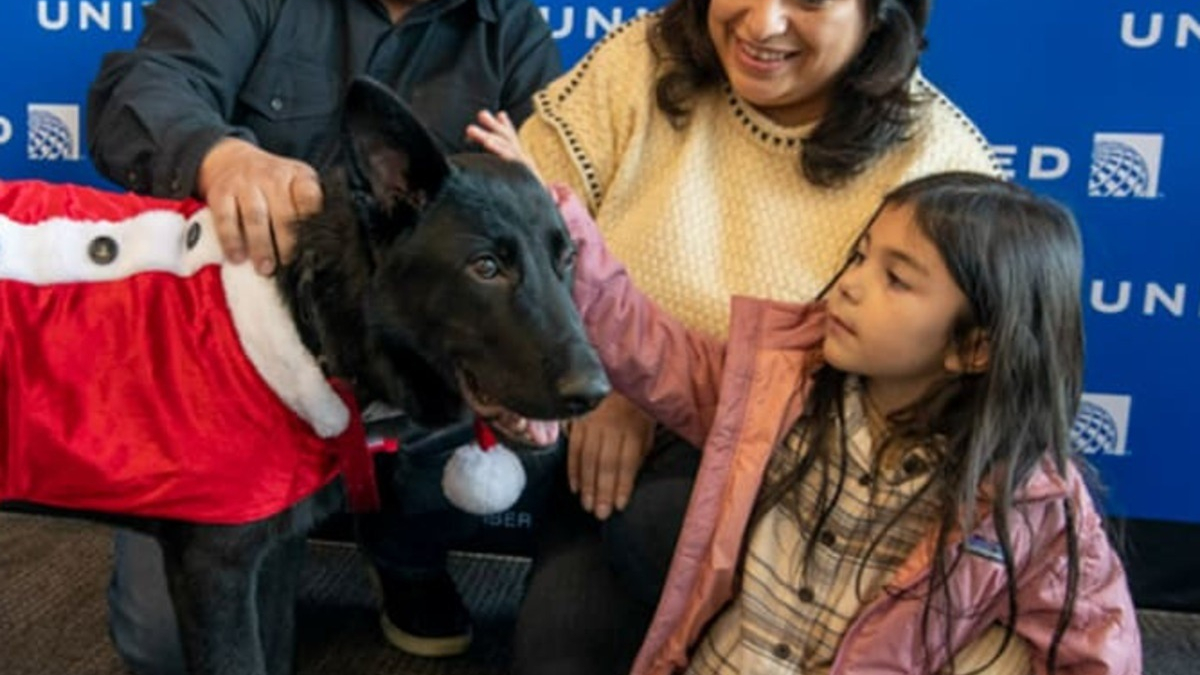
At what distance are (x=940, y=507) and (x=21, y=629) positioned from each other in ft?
4.41

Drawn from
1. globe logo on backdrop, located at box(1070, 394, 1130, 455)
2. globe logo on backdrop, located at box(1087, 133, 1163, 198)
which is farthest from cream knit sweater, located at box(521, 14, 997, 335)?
globe logo on backdrop, located at box(1070, 394, 1130, 455)

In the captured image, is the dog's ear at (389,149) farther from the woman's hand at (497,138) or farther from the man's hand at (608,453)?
the man's hand at (608,453)

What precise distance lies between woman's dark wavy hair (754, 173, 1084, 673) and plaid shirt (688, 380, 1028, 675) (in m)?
0.02

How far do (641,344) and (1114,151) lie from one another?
3.19 ft

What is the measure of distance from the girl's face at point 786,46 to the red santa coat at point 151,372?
0.60 m

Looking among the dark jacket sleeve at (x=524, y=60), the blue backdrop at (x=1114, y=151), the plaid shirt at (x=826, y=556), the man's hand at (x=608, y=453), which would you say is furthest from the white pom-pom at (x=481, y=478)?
the blue backdrop at (x=1114, y=151)

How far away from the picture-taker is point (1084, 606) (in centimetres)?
109

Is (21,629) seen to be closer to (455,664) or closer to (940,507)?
(455,664)

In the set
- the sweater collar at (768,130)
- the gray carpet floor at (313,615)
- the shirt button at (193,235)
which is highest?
the sweater collar at (768,130)

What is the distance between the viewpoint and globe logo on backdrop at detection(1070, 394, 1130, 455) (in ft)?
5.83

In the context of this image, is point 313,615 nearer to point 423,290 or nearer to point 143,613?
point 143,613

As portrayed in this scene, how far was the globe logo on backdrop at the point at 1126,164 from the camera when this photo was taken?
5.51 feet

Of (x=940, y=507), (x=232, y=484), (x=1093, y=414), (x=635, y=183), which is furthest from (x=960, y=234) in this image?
(x=1093, y=414)

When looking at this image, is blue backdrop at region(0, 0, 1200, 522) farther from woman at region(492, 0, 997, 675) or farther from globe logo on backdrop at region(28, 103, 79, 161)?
woman at region(492, 0, 997, 675)
